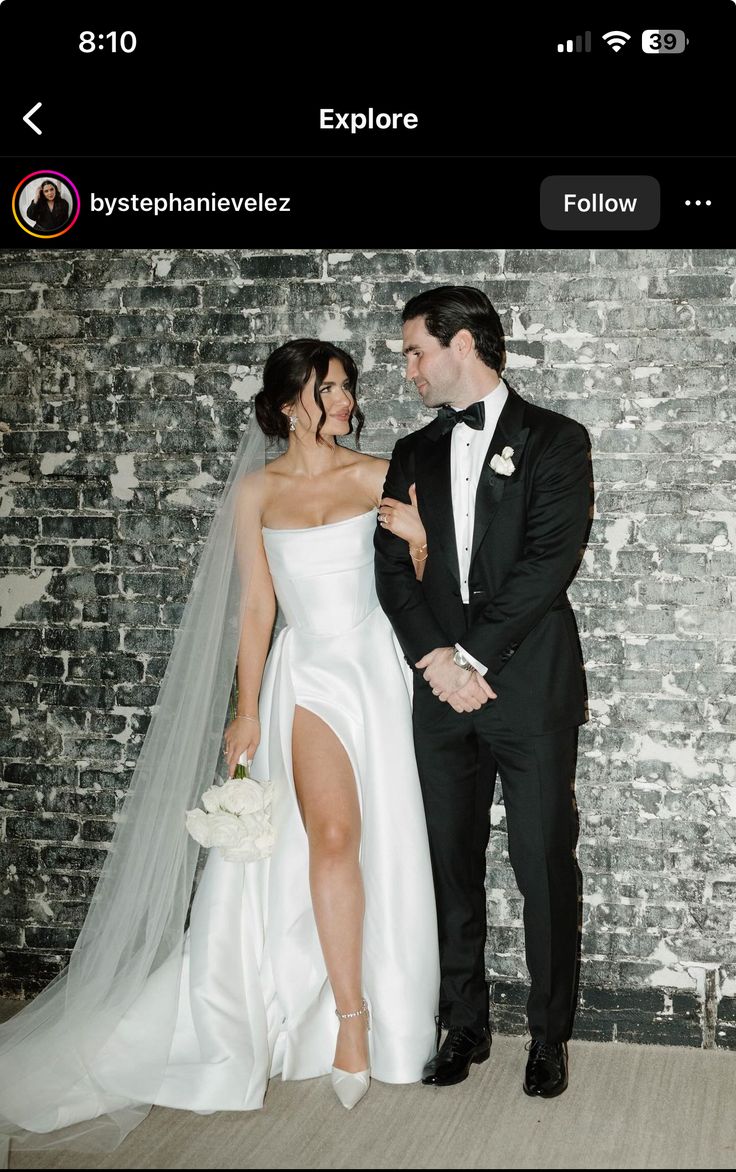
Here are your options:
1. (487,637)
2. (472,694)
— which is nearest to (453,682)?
(472,694)

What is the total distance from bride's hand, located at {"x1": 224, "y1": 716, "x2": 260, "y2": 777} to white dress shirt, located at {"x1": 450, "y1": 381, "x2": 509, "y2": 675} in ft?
2.52

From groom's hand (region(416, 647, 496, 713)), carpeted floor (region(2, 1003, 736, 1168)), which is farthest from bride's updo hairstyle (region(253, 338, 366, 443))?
carpeted floor (region(2, 1003, 736, 1168))

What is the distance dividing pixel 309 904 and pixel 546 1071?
0.82 meters

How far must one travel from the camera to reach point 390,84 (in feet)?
9.91

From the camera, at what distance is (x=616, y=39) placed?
9.66 ft

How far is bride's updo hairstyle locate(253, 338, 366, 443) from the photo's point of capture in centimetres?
335

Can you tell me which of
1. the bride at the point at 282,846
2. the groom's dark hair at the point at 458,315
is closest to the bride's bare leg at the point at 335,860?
the bride at the point at 282,846

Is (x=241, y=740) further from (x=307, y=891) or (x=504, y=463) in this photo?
(x=504, y=463)

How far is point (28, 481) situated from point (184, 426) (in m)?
0.60

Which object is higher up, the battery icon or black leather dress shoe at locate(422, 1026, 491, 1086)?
the battery icon

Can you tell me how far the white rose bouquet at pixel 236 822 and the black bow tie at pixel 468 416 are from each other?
→ 117 centimetres

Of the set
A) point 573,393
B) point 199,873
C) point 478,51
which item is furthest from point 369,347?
point 199,873

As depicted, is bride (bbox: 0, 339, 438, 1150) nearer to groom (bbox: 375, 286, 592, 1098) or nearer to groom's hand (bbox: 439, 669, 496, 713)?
groom (bbox: 375, 286, 592, 1098)

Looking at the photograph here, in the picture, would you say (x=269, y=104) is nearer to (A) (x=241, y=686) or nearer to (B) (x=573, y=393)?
(B) (x=573, y=393)
